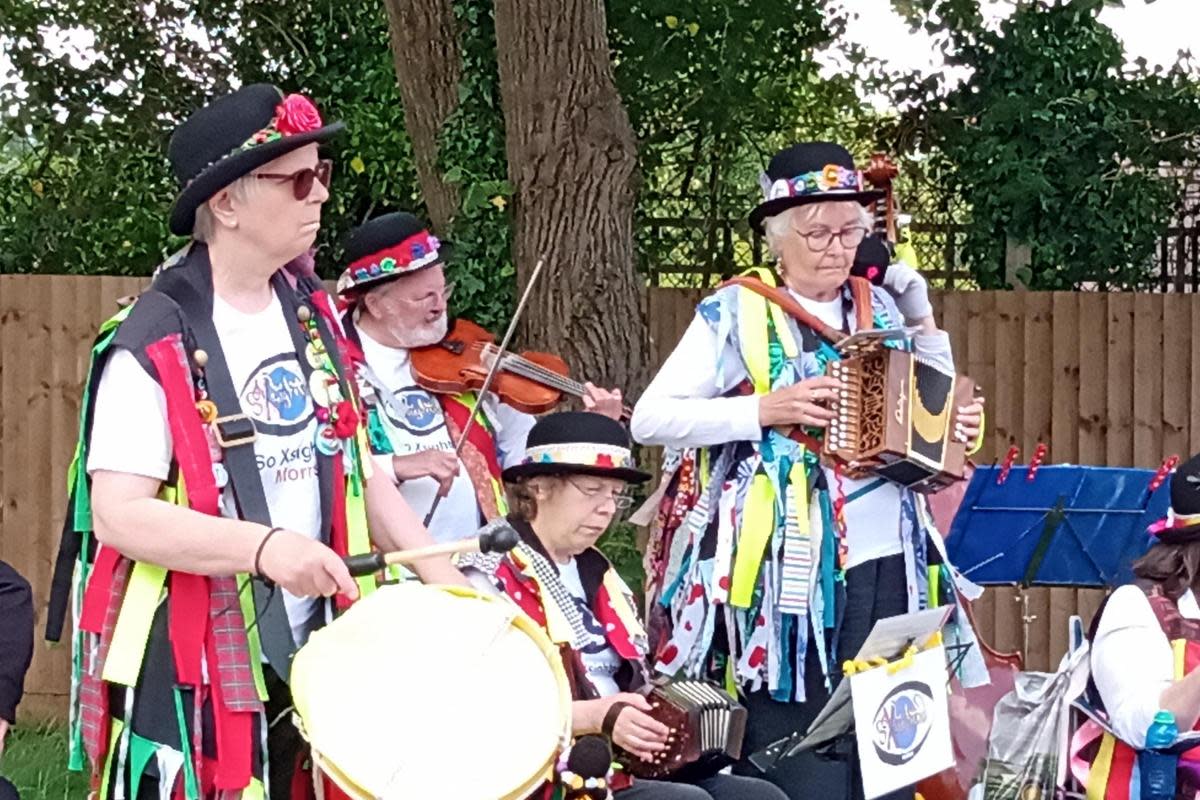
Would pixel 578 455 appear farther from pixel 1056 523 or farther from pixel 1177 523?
pixel 1056 523

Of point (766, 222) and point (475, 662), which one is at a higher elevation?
point (766, 222)

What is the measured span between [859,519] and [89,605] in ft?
6.47

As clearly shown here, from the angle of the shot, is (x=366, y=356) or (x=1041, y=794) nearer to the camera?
(x=1041, y=794)

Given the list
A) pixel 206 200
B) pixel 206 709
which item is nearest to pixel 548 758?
pixel 206 709

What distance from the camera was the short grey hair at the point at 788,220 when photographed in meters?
4.50

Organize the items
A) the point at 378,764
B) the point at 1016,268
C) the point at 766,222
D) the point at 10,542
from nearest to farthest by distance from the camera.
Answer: the point at 378,764, the point at 766,222, the point at 10,542, the point at 1016,268

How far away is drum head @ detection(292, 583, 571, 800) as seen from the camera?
9.38 ft

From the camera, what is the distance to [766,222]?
465cm

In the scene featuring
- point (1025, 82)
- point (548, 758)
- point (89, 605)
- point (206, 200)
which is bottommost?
point (548, 758)

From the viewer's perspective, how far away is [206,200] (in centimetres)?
314

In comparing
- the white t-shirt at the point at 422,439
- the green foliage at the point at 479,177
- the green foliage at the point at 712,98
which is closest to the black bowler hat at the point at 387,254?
the white t-shirt at the point at 422,439

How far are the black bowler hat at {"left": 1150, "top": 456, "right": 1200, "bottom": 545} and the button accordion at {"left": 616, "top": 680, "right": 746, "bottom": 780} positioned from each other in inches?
40.0

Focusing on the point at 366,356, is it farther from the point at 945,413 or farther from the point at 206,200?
the point at 206,200

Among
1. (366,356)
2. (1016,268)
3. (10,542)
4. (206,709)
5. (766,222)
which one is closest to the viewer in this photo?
(206,709)
